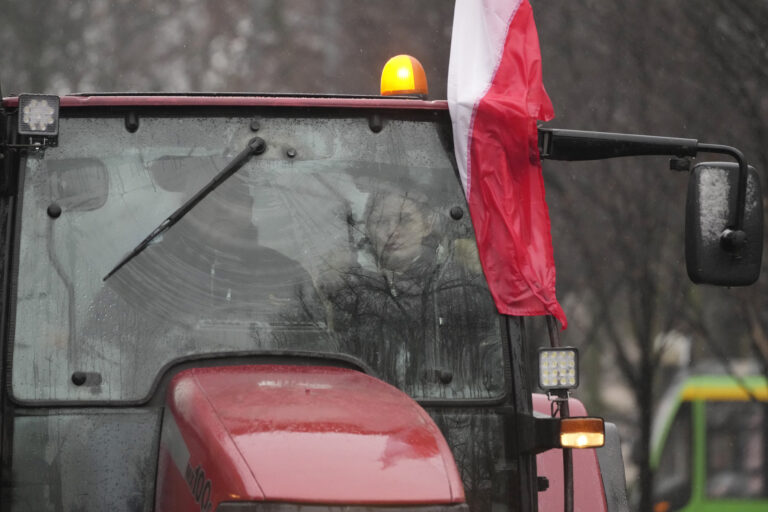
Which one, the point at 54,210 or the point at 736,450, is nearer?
the point at 54,210

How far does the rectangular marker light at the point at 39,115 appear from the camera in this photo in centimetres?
446

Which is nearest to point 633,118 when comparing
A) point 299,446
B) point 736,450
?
point 736,450

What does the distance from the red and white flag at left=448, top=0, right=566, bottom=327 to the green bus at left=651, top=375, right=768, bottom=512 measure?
13.3 m

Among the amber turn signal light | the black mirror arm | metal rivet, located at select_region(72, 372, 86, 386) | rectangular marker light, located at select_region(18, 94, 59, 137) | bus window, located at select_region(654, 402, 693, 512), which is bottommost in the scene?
bus window, located at select_region(654, 402, 693, 512)

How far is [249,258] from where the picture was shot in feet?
14.9

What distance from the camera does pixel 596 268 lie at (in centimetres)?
1384

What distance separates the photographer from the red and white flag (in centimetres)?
469

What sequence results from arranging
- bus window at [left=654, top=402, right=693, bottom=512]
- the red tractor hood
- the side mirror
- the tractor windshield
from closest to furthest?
the red tractor hood → the tractor windshield → the side mirror → bus window at [left=654, top=402, right=693, bottom=512]

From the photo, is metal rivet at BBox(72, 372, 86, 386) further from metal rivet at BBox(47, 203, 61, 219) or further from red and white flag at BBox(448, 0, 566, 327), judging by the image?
red and white flag at BBox(448, 0, 566, 327)

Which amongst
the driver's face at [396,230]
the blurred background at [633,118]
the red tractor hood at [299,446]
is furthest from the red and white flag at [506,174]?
the blurred background at [633,118]

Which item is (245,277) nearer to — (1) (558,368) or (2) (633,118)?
(1) (558,368)

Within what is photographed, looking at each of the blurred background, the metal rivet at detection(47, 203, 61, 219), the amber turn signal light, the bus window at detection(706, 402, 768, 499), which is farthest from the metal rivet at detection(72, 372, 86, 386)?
the bus window at detection(706, 402, 768, 499)

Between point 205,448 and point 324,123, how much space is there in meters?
1.52

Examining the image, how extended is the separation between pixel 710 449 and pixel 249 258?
592 inches
